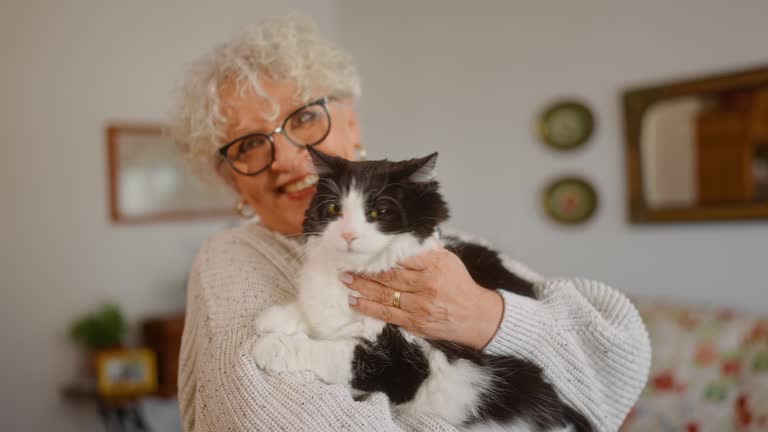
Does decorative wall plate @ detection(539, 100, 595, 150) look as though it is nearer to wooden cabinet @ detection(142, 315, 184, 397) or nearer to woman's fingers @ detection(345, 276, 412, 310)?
wooden cabinet @ detection(142, 315, 184, 397)

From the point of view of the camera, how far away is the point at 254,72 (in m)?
1.36

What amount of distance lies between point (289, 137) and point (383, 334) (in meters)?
0.58

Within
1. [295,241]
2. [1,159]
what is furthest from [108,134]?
[295,241]

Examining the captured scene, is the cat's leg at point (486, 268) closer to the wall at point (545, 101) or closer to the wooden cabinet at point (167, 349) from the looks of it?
the wall at point (545, 101)

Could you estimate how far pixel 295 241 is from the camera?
1.34 metres

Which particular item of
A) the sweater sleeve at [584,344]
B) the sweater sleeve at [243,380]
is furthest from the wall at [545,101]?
the sweater sleeve at [243,380]

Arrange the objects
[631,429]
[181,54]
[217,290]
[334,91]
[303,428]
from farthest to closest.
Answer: [181,54] → [631,429] → [334,91] → [217,290] → [303,428]

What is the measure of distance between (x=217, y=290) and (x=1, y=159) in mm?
2870

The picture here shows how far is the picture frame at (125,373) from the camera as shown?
10.8ft

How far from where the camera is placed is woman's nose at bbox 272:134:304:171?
134cm

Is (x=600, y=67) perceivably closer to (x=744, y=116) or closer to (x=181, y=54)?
(x=744, y=116)

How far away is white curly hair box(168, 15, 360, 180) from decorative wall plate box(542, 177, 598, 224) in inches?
94.8

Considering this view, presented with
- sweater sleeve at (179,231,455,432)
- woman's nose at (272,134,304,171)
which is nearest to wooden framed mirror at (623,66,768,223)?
woman's nose at (272,134,304,171)

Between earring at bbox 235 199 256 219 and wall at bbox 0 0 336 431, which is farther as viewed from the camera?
wall at bbox 0 0 336 431
